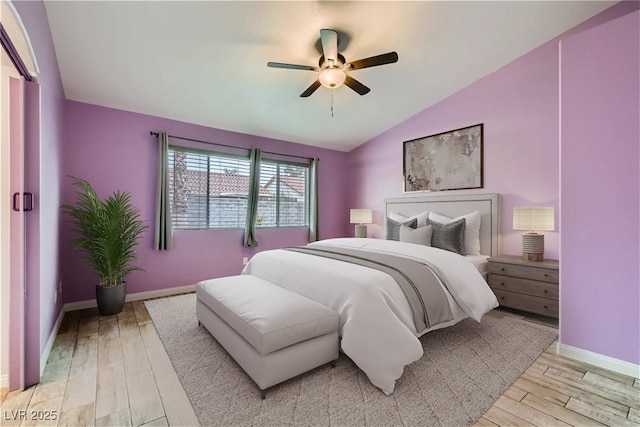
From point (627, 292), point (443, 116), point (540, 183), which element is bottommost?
point (627, 292)

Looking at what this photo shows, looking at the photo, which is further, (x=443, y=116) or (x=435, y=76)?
(x=443, y=116)

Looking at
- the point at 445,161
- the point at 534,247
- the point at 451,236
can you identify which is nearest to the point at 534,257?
the point at 534,247

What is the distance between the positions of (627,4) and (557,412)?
11.8ft

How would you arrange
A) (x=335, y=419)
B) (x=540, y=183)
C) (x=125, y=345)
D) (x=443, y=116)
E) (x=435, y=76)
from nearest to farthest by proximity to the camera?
(x=335, y=419)
(x=125, y=345)
(x=540, y=183)
(x=435, y=76)
(x=443, y=116)

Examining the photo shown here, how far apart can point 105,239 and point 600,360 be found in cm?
440

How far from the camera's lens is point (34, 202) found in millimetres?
1825

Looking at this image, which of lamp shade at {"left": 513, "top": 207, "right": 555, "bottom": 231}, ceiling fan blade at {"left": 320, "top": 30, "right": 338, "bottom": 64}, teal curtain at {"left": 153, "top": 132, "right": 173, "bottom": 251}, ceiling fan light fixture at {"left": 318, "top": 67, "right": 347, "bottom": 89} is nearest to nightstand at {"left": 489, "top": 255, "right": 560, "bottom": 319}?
lamp shade at {"left": 513, "top": 207, "right": 555, "bottom": 231}

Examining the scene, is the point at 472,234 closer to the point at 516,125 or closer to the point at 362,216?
the point at 516,125

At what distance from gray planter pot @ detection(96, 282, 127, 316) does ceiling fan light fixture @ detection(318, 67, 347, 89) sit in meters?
3.06

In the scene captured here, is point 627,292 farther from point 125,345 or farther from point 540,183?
point 125,345

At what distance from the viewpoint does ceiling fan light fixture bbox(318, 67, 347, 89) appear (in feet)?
8.53

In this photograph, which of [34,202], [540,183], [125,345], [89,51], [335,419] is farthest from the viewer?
[540,183]

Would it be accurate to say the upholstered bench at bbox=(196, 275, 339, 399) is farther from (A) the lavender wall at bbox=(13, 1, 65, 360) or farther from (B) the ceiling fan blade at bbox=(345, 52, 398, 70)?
(B) the ceiling fan blade at bbox=(345, 52, 398, 70)

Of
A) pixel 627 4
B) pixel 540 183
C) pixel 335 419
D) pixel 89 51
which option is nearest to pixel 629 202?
pixel 540 183
